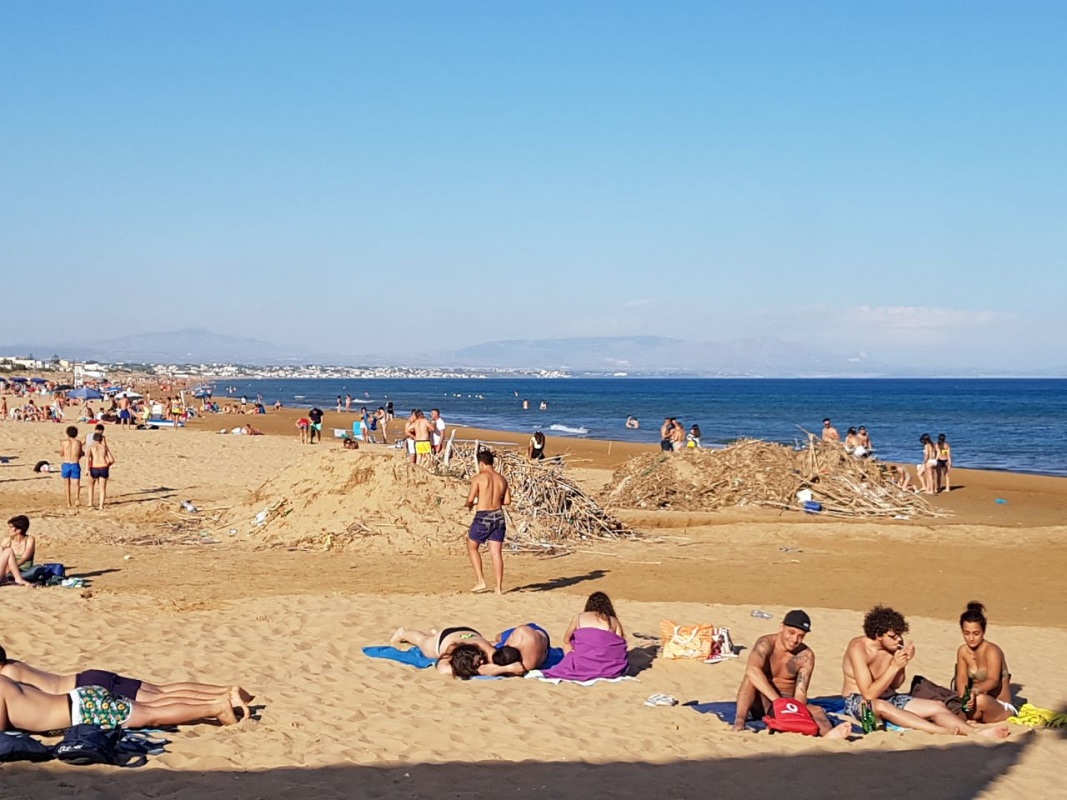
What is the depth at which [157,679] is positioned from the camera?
26.9ft

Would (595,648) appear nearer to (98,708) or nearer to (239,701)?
(239,701)

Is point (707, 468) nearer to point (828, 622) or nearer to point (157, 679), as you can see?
point (828, 622)

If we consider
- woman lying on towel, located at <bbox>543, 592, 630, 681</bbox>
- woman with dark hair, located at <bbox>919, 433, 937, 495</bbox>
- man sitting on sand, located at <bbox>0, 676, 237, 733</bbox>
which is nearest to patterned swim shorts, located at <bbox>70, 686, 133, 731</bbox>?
man sitting on sand, located at <bbox>0, 676, 237, 733</bbox>

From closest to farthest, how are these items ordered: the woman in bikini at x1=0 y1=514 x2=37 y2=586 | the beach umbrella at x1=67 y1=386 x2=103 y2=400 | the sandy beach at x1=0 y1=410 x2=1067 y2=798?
the sandy beach at x1=0 y1=410 x2=1067 y2=798 < the woman in bikini at x1=0 y1=514 x2=37 y2=586 < the beach umbrella at x1=67 y1=386 x2=103 y2=400

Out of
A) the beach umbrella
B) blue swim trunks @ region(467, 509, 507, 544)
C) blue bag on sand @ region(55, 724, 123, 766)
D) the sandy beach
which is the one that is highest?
the beach umbrella

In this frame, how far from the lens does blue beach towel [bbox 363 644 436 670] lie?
9.15 m

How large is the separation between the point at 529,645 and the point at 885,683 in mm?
2947

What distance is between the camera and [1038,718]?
790 cm

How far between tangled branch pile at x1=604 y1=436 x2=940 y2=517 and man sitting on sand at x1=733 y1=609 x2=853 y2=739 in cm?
1353

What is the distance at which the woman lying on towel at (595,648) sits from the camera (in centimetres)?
899

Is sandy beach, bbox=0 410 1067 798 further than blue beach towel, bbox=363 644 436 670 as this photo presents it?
No

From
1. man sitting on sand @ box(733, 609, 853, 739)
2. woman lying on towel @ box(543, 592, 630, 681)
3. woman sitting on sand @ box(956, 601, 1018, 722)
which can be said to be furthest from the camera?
woman lying on towel @ box(543, 592, 630, 681)

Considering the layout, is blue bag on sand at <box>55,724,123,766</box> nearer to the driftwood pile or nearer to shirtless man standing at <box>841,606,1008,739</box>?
shirtless man standing at <box>841,606,1008,739</box>

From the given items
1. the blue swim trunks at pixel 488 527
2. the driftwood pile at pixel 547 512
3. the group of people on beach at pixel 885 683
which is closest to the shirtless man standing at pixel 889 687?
the group of people on beach at pixel 885 683
